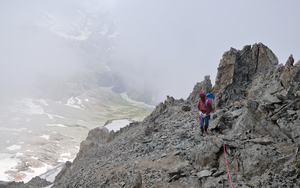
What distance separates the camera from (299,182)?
612 cm

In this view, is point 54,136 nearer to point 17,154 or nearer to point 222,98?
point 17,154

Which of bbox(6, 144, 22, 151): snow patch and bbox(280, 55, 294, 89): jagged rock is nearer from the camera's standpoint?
bbox(280, 55, 294, 89): jagged rock

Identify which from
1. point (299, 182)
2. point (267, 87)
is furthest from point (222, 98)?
point (299, 182)

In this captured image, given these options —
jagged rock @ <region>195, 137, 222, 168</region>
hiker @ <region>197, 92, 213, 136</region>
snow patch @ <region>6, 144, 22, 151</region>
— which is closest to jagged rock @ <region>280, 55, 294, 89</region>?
hiker @ <region>197, 92, 213, 136</region>

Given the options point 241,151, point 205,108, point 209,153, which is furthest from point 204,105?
point 241,151

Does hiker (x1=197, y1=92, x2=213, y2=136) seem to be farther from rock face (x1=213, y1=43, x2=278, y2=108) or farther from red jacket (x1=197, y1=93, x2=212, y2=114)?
rock face (x1=213, y1=43, x2=278, y2=108)

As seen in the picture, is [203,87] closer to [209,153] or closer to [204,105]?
[204,105]

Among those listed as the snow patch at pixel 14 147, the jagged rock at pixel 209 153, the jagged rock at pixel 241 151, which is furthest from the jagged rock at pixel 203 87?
the snow patch at pixel 14 147

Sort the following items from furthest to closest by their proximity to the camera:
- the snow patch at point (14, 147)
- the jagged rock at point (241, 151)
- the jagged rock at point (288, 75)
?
the snow patch at point (14, 147), the jagged rock at point (288, 75), the jagged rock at point (241, 151)

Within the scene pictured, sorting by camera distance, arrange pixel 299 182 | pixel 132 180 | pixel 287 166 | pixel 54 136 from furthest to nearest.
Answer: pixel 54 136 → pixel 132 180 → pixel 287 166 → pixel 299 182

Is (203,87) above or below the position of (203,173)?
above

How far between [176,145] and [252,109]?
588 cm

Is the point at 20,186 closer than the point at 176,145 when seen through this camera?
No

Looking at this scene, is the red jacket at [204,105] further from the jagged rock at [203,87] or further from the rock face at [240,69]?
the jagged rock at [203,87]
